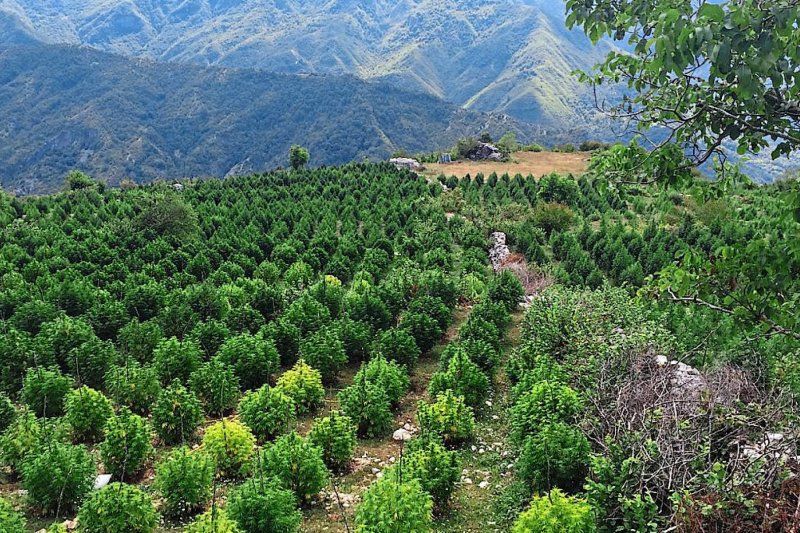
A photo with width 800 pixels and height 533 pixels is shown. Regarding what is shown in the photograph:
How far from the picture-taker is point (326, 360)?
11.1 m

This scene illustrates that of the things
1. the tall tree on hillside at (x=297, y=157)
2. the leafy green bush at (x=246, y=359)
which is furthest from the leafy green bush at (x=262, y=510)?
the tall tree on hillside at (x=297, y=157)

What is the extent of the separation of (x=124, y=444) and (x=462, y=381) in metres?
5.28

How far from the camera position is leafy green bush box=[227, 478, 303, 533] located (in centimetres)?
615

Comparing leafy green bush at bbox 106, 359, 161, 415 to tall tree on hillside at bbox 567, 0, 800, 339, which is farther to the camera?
leafy green bush at bbox 106, 359, 161, 415

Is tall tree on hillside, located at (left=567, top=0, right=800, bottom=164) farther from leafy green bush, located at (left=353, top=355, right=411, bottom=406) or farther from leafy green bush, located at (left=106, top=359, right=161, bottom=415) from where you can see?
leafy green bush, located at (left=106, top=359, right=161, bottom=415)

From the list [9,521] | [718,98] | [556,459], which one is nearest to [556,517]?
[556,459]

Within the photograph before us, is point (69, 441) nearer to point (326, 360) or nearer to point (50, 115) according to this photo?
point (326, 360)

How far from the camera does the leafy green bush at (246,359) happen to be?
10.7 meters

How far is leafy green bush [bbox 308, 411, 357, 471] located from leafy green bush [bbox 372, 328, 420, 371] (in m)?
3.35

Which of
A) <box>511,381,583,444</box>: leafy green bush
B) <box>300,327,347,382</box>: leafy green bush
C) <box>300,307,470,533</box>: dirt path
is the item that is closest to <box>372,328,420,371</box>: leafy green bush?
<box>300,307,470,533</box>: dirt path

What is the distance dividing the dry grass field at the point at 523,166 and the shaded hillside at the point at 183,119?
64945 millimetres

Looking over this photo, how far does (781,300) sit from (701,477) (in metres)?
2.77

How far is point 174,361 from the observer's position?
34.3ft

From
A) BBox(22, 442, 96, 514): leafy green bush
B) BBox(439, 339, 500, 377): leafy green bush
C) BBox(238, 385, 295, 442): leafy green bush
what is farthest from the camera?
BBox(439, 339, 500, 377): leafy green bush
